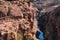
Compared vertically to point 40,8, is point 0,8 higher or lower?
higher

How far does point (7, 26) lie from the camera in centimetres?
1552

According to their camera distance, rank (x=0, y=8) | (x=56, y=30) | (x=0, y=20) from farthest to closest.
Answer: (x=56, y=30), (x=0, y=8), (x=0, y=20)

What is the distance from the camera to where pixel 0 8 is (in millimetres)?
18359

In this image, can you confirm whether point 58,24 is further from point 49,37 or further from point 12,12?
point 12,12

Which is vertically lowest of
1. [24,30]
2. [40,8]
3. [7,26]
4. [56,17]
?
[40,8]

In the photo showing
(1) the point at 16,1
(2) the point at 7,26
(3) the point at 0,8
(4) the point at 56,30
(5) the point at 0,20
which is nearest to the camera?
(2) the point at 7,26

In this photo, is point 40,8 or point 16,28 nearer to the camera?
point 16,28

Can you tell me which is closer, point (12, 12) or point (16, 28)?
point (16, 28)

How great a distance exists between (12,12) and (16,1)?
3747 millimetres

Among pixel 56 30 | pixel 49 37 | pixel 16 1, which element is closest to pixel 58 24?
pixel 56 30

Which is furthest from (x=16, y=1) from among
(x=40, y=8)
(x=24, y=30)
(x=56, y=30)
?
(x=40, y=8)

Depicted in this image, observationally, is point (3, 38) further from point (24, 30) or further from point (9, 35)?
point (24, 30)

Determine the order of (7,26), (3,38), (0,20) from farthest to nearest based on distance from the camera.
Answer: (0,20)
(7,26)
(3,38)

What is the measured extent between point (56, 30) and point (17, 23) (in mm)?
19926
